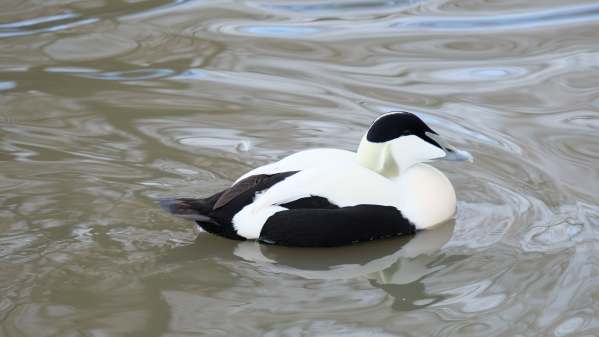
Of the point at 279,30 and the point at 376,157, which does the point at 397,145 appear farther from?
the point at 279,30

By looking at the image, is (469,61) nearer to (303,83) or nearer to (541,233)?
(303,83)

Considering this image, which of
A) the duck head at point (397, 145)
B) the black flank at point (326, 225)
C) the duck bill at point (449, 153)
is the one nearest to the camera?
the black flank at point (326, 225)

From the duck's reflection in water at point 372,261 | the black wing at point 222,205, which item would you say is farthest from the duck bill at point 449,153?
the black wing at point 222,205

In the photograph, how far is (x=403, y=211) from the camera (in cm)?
495

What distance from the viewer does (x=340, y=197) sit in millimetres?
4793

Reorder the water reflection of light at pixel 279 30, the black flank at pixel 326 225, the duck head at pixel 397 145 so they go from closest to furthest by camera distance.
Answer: the black flank at pixel 326 225, the duck head at pixel 397 145, the water reflection of light at pixel 279 30

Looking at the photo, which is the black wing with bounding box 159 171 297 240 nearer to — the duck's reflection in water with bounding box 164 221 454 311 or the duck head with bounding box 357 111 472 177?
the duck's reflection in water with bounding box 164 221 454 311

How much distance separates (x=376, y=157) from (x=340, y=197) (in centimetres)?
31

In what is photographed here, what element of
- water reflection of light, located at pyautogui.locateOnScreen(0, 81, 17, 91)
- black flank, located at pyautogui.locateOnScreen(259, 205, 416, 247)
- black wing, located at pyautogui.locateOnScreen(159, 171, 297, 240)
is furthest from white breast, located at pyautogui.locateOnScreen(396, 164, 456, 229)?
water reflection of light, located at pyautogui.locateOnScreen(0, 81, 17, 91)

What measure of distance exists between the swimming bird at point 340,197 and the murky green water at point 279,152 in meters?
0.09

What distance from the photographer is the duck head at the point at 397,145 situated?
4965mm

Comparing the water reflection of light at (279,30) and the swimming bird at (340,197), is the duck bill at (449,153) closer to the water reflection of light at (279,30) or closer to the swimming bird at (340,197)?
the swimming bird at (340,197)

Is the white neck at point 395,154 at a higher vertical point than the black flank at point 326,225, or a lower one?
higher

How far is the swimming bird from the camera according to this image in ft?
15.7
